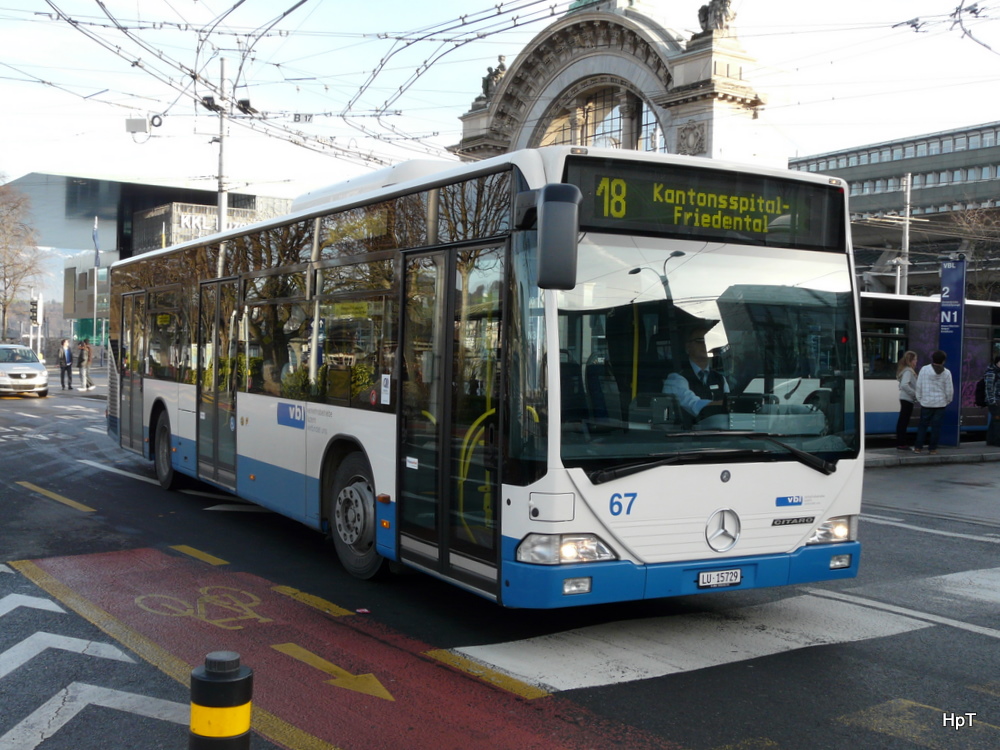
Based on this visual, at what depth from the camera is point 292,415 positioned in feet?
28.0

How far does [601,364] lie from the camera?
18.3 ft

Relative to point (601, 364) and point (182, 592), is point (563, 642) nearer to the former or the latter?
point (601, 364)

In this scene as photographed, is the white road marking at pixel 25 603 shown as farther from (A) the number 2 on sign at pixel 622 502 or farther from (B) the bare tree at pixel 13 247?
(B) the bare tree at pixel 13 247

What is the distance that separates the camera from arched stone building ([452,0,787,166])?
123 ft

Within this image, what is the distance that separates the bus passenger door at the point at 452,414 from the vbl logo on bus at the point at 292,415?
1.83m

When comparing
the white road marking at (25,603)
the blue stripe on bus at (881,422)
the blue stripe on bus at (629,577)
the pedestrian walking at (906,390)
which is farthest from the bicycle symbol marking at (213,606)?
the blue stripe on bus at (881,422)

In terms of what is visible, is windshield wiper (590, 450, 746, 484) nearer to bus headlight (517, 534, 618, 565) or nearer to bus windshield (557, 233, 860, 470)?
bus windshield (557, 233, 860, 470)

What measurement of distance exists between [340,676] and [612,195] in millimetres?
3035

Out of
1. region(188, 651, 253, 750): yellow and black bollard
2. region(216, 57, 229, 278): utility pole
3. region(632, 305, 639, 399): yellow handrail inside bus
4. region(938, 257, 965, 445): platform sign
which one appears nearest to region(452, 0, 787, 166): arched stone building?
region(216, 57, 229, 278): utility pole

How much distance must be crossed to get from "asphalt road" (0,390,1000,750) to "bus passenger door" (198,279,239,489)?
3.62 feet

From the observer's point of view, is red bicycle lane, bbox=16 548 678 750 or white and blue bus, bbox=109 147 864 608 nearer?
red bicycle lane, bbox=16 548 678 750

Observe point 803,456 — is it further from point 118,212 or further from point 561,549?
point 118,212

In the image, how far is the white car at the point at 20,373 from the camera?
30672mm

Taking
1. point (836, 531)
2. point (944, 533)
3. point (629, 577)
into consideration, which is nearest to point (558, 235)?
point (629, 577)
